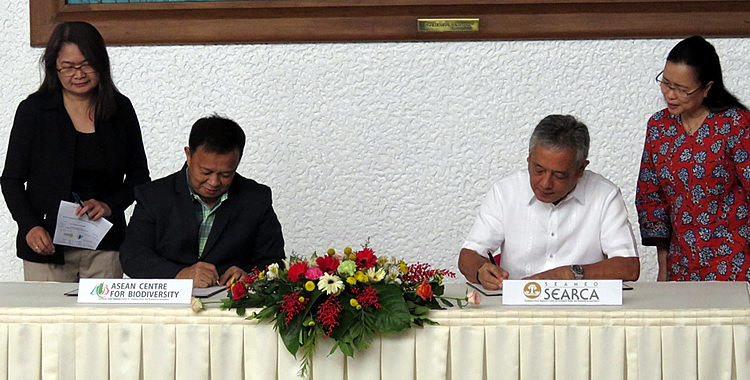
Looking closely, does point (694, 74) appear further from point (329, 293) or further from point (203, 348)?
point (203, 348)

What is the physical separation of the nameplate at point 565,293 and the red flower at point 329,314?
379mm

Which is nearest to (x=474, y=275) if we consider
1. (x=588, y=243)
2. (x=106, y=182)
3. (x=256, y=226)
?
(x=588, y=243)

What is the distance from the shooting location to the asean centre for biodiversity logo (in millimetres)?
1955

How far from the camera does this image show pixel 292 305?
72.0 inches

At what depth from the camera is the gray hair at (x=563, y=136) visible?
2342 millimetres

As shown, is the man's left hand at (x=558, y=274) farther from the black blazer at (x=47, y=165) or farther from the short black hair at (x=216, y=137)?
the black blazer at (x=47, y=165)

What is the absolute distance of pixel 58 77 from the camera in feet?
8.76

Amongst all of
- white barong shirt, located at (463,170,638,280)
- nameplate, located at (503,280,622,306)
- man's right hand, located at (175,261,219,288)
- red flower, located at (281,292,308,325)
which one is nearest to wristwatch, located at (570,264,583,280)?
white barong shirt, located at (463,170,638,280)

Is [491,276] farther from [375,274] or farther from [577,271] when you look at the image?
[375,274]

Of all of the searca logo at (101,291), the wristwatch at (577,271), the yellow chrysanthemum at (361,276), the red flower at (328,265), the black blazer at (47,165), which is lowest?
the searca logo at (101,291)

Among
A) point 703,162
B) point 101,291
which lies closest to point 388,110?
point 703,162

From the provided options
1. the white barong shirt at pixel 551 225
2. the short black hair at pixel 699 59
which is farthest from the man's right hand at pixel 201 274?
the short black hair at pixel 699 59

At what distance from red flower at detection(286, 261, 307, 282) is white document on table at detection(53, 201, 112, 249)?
3.05ft

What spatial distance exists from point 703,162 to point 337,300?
3.95 ft
